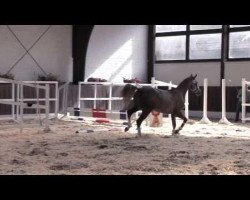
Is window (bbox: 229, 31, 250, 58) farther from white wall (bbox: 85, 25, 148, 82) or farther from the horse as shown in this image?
the horse

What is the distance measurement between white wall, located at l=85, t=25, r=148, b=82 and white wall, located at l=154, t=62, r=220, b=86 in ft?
2.49

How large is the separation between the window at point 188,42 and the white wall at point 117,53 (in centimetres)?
74

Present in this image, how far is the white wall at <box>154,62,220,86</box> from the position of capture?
1708 centimetres

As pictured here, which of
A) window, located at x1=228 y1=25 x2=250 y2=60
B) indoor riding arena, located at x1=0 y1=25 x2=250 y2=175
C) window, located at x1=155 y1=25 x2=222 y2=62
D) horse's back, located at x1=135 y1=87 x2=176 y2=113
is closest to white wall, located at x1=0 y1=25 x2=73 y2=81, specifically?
indoor riding arena, located at x1=0 y1=25 x2=250 y2=175

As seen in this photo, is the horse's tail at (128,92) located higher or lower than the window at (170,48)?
lower

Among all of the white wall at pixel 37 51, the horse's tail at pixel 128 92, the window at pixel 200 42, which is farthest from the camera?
the window at pixel 200 42

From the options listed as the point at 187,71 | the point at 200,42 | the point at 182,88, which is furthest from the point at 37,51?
the point at 182,88

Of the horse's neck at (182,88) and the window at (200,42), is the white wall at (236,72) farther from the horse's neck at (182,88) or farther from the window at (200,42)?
the horse's neck at (182,88)

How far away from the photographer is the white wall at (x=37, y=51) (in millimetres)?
14297

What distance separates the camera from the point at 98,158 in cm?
603

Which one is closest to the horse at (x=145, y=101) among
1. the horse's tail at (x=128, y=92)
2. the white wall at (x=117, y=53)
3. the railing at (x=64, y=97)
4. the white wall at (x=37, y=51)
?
the horse's tail at (x=128, y=92)

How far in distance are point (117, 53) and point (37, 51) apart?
365cm
